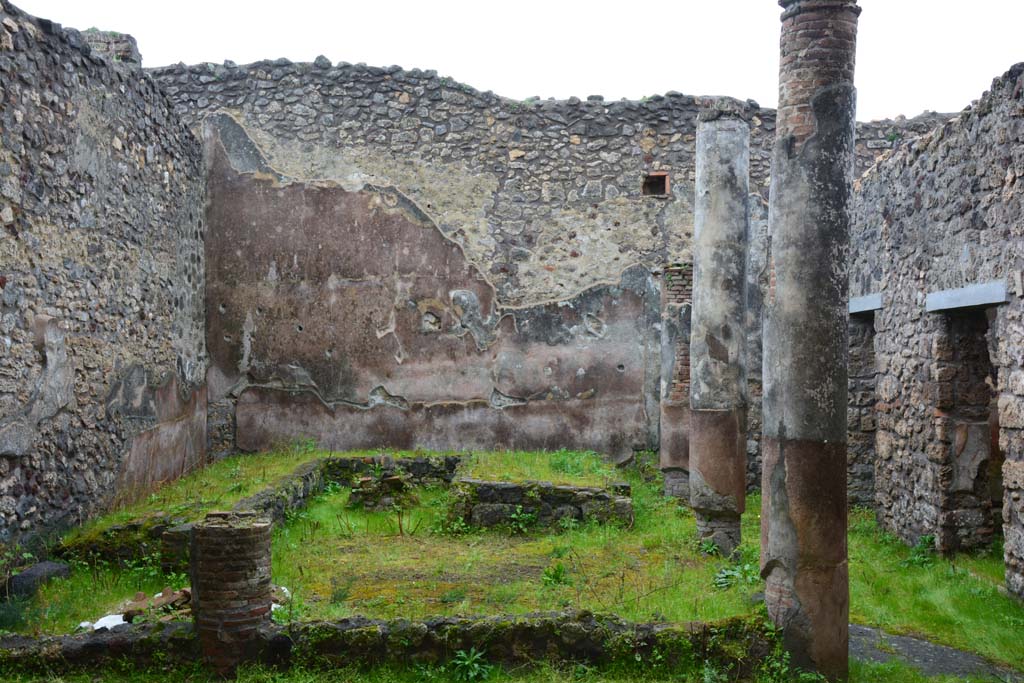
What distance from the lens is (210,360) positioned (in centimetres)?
1021

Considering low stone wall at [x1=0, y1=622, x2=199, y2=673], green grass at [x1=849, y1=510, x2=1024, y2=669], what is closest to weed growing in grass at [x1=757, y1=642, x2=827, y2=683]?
green grass at [x1=849, y1=510, x2=1024, y2=669]

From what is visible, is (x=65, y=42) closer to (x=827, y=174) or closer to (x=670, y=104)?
(x=827, y=174)

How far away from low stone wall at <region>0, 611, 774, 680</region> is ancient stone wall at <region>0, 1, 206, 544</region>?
6.98 feet

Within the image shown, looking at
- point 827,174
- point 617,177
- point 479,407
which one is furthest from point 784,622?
point 617,177

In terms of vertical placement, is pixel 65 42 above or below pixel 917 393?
above

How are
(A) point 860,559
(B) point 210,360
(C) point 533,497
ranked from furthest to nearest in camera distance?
1. (B) point 210,360
2. (C) point 533,497
3. (A) point 860,559

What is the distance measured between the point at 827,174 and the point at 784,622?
2.00 m

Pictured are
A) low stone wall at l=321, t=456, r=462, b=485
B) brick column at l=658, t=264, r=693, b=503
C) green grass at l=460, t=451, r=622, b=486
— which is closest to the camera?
green grass at l=460, t=451, r=622, b=486

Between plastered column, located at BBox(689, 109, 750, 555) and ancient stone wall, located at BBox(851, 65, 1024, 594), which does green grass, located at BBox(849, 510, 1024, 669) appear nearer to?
ancient stone wall, located at BBox(851, 65, 1024, 594)

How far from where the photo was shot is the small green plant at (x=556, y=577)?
554 centimetres

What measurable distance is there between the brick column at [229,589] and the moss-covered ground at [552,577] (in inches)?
6.5

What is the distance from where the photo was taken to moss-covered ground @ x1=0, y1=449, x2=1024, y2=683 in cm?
480

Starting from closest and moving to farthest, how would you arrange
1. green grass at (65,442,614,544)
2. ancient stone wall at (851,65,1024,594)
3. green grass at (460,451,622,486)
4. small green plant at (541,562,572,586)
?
ancient stone wall at (851,65,1024,594) < small green plant at (541,562,572,586) < green grass at (65,442,614,544) < green grass at (460,451,622,486)

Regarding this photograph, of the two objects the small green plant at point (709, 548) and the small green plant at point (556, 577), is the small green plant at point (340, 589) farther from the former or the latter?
the small green plant at point (709, 548)
